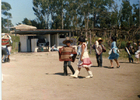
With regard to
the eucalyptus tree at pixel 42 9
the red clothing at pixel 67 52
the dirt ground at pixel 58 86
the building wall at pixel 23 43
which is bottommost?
the dirt ground at pixel 58 86

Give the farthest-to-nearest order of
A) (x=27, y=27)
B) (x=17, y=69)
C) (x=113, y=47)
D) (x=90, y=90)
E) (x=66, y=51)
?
(x=113, y=47) < (x=17, y=69) < (x=66, y=51) < (x=27, y=27) < (x=90, y=90)

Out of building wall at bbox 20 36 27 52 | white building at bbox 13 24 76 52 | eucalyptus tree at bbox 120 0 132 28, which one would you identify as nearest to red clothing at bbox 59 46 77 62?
white building at bbox 13 24 76 52

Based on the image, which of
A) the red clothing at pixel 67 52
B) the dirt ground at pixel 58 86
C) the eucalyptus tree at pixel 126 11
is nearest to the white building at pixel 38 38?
the dirt ground at pixel 58 86

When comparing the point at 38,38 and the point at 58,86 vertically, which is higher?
the point at 38,38

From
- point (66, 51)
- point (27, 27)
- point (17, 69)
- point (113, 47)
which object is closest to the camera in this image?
point (27, 27)

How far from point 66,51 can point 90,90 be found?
1544mm

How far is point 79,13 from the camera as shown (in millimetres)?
5828

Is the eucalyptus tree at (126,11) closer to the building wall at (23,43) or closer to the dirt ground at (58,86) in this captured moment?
the dirt ground at (58,86)

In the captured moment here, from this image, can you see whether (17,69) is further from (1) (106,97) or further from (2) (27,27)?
(1) (106,97)

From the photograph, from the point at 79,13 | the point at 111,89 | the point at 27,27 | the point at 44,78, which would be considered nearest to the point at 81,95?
the point at 111,89

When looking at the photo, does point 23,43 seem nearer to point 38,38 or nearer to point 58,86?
point 38,38

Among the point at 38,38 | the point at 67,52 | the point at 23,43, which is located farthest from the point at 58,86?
the point at 23,43

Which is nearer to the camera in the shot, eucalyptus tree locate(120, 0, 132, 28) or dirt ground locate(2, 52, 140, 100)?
dirt ground locate(2, 52, 140, 100)

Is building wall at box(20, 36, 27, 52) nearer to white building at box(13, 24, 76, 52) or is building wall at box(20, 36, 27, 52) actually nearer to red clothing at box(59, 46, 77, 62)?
white building at box(13, 24, 76, 52)
